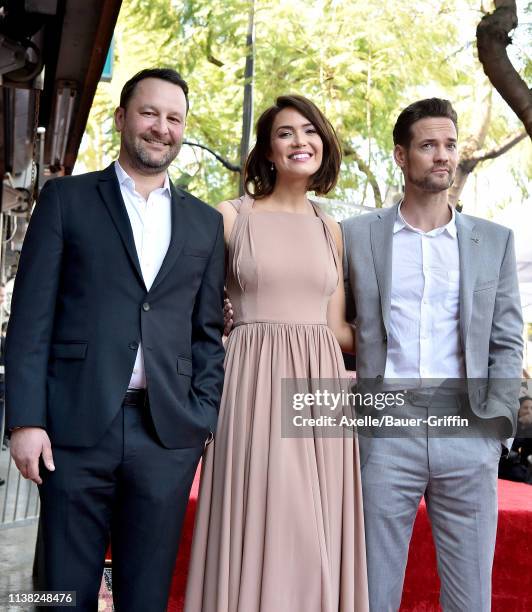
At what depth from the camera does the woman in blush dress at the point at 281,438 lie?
3.31 metres

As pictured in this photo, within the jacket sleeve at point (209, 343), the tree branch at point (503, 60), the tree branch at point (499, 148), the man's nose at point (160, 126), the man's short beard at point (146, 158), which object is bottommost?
the jacket sleeve at point (209, 343)

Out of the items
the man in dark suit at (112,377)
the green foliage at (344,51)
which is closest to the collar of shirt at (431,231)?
the man in dark suit at (112,377)

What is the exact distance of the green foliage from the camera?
560 inches

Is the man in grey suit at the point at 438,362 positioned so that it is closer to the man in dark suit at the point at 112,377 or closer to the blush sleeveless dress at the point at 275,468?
the blush sleeveless dress at the point at 275,468

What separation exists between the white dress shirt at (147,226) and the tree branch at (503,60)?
478cm

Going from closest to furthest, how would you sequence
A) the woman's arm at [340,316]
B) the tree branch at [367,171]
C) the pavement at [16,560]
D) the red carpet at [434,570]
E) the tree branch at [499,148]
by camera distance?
the woman's arm at [340,316] → the red carpet at [434,570] → the pavement at [16,560] → the tree branch at [499,148] → the tree branch at [367,171]

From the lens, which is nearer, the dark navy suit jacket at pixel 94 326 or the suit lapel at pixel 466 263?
the dark navy suit jacket at pixel 94 326

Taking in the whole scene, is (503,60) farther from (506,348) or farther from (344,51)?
(344,51)

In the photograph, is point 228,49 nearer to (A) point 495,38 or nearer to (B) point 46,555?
(A) point 495,38

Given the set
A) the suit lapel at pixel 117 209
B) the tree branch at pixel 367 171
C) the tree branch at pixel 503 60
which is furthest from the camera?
the tree branch at pixel 367 171

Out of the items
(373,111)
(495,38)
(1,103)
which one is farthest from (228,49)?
(495,38)

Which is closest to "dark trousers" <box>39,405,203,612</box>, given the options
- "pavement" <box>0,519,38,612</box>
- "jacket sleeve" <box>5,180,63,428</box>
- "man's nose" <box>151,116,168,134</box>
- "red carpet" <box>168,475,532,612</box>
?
"jacket sleeve" <box>5,180,63,428</box>

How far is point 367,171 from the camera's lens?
14664 mm

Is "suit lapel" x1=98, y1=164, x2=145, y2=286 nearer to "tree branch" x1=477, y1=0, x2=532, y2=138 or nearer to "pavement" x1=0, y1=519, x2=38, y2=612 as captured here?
"pavement" x1=0, y1=519, x2=38, y2=612
